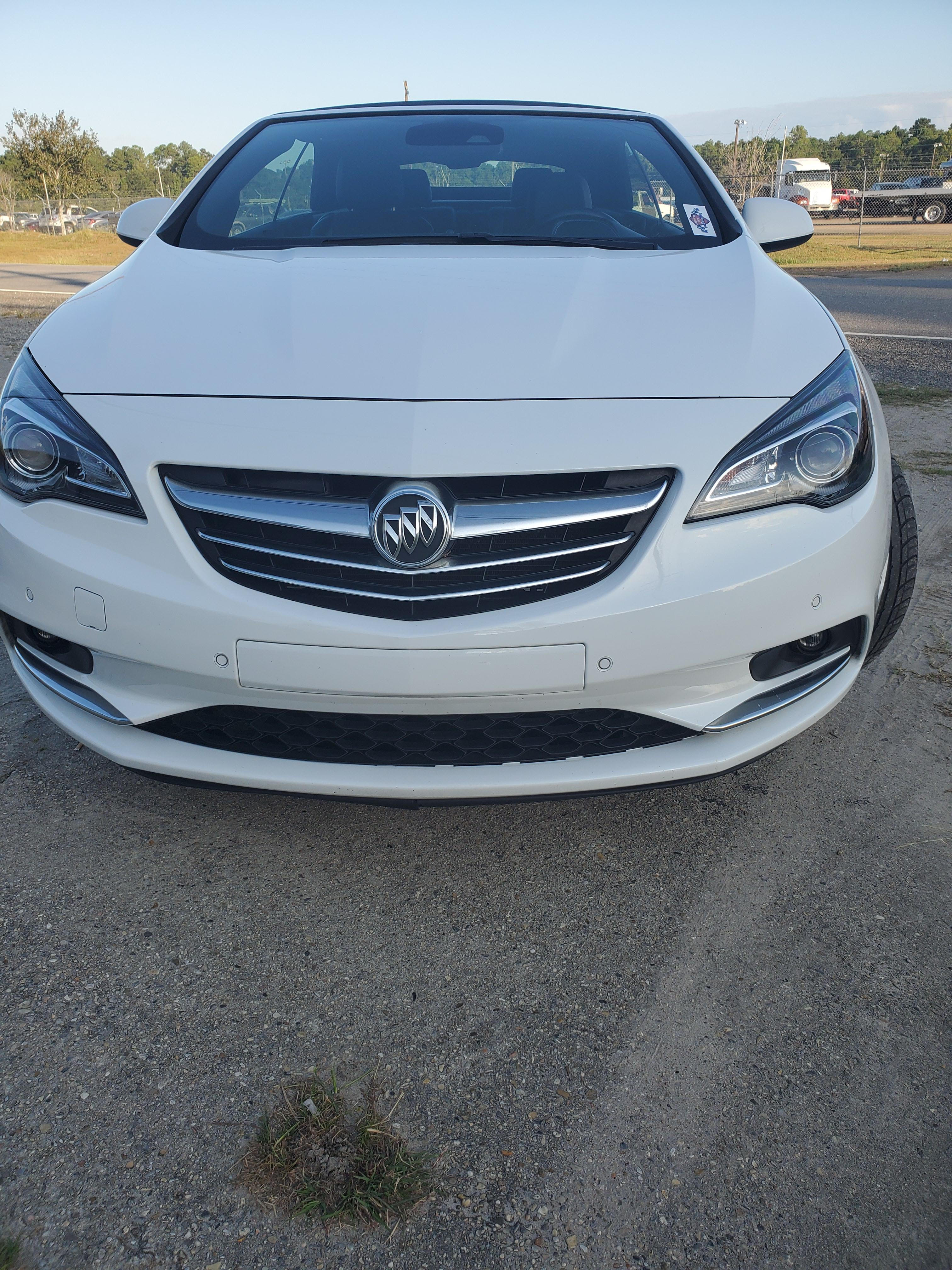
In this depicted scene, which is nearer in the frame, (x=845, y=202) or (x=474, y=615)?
(x=474, y=615)

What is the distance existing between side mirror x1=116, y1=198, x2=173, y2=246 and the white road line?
6.16m

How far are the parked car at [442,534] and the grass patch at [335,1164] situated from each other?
50 centimetres

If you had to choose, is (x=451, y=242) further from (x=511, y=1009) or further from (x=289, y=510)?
(x=511, y=1009)

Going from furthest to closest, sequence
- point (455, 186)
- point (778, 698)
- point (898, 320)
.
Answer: point (898, 320)
point (455, 186)
point (778, 698)

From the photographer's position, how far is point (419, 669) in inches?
60.3

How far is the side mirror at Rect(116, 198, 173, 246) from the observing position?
2854 mm

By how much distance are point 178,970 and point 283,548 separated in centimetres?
74

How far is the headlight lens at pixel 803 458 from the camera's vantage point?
5.31 feet

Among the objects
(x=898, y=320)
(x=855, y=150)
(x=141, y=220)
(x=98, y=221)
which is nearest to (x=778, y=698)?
(x=141, y=220)

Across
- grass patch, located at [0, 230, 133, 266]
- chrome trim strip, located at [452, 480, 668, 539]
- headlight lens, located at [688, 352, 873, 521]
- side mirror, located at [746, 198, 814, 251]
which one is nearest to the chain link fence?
grass patch, located at [0, 230, 133, 266]

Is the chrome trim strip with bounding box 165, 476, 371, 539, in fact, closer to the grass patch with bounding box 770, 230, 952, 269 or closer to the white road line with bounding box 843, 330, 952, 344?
the white road line with bounding box 843, 330, 952, 344

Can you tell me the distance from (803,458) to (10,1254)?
5.43 ft

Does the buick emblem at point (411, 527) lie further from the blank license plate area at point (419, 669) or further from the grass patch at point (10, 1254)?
the grass patch at point (10, 1254)

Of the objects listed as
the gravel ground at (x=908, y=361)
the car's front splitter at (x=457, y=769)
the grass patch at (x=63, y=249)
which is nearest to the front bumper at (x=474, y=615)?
the car's front splitter at (x=457, y=769)
